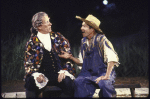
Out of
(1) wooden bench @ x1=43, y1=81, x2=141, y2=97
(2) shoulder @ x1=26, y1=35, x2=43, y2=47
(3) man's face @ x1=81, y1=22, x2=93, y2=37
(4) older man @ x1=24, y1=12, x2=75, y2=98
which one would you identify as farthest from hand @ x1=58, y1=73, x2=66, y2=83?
(3) man's face @ x1=81, y1=22, x2=93, y2=37

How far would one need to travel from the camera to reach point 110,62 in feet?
8.70

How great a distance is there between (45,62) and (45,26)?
1.98 feet

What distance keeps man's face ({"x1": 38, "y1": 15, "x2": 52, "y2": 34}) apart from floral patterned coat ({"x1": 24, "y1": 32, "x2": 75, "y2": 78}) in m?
0.15

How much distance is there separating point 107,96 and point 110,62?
1.57 feet

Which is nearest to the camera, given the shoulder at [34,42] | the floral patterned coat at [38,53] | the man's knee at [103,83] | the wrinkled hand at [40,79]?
the man's knee at [103,83]

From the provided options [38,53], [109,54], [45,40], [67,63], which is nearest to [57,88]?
[67,63]

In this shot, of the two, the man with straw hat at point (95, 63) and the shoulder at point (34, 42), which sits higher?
the shoulder at point (34, 42)

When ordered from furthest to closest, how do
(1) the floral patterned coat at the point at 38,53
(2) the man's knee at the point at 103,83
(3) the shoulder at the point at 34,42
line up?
(3) the shoulder at the point at 34,42 → (1) the floral patterned coat at the point at 38,53 → (2) the man's knee at the point at 103,83

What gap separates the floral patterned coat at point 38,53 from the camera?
292 centimetres

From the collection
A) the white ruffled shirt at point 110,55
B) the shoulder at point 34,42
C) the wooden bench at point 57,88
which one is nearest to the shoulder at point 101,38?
the white ruffled shirt at point 110,55

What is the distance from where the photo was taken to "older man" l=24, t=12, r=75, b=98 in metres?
2.80

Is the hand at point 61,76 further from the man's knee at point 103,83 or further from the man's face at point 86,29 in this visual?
the man's face at point 86,29

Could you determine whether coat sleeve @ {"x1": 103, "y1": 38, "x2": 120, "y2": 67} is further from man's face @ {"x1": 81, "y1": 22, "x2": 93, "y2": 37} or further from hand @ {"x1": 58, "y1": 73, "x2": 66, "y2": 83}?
hand @ {"x1": 58, "y1": 73, "x2": 66, "y2": 83}

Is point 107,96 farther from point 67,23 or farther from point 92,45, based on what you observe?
point 67,23
